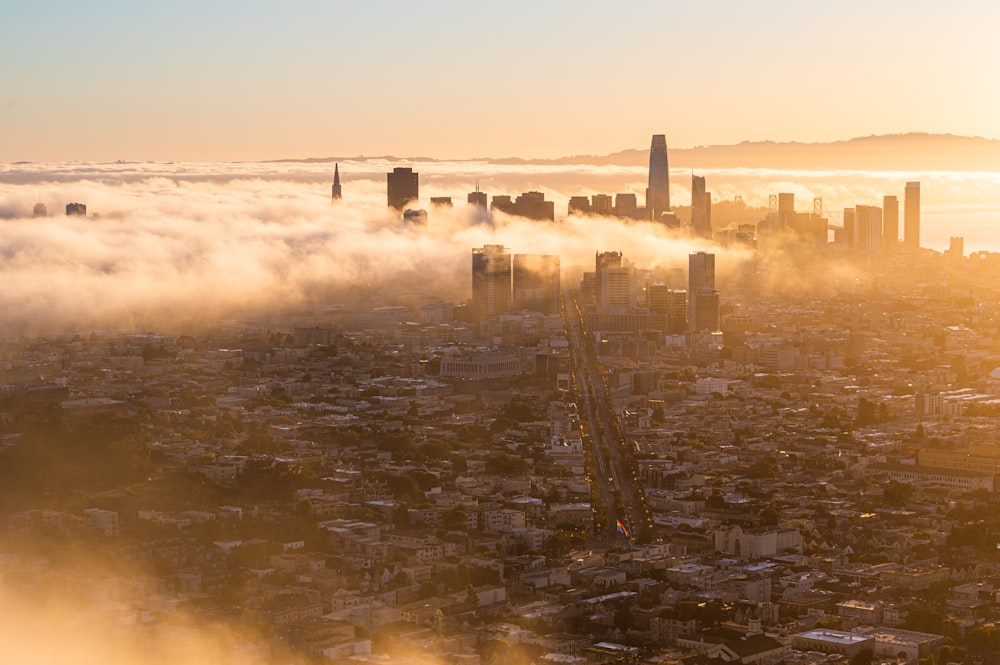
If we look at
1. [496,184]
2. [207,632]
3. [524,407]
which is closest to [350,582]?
[207,632]

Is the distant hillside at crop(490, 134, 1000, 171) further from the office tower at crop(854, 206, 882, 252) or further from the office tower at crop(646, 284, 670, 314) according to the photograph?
the office tower at crop(646, 284, 670, 314)

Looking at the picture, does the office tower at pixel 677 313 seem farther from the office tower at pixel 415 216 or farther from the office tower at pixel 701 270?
the office tower at pixel 415 216

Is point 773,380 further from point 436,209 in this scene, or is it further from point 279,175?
point 279,175

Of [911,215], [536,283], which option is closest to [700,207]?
[911,215]

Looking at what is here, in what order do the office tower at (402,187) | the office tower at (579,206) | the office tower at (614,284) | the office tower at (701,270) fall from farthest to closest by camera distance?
the office tower at (579,206) → the office tower at (402,187) → the office tower at (701,270) → the office tower at (614,284)

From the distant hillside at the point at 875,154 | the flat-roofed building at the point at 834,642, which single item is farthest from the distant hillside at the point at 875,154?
the flat-roofed building at the point at 834,642

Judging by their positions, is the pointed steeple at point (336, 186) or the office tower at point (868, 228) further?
the office tower at point (868, 228)

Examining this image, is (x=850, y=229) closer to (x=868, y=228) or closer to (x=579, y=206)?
(x=868, y=228)
